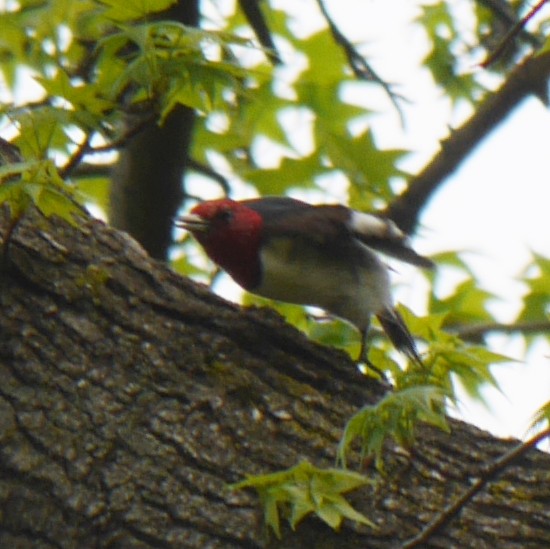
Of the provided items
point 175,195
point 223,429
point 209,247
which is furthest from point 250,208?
point 223,429

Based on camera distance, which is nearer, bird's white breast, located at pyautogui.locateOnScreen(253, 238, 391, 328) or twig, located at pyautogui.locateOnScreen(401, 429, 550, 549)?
twig, located at pyautogui.locateOnScreen(401, 429, 550, 549)

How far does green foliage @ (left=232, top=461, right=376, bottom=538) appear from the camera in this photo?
204 cm

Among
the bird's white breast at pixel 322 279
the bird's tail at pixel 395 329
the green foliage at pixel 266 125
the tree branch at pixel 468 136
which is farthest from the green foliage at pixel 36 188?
the tree branch at pixel 468 136

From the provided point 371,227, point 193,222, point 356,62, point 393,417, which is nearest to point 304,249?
point 371,227

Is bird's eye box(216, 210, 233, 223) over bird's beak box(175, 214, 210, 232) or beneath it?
over

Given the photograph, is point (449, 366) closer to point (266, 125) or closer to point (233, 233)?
point (233, 233)

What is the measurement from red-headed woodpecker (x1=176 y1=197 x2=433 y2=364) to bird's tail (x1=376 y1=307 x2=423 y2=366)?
6 centimetres

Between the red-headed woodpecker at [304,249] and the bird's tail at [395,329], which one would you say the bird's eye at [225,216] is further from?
the bird's tail at [395,329]

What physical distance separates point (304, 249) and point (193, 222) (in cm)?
39

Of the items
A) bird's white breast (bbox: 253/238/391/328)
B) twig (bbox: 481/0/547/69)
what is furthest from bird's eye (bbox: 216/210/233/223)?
twig (bbox: 481/0/547/69)

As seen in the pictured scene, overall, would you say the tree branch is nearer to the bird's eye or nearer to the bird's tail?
the bird's tail

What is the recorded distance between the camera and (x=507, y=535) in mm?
→ 2369

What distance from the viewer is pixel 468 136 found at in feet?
14.4

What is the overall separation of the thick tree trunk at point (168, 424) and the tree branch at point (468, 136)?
1476 mm
